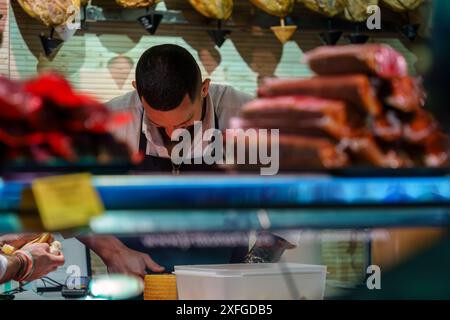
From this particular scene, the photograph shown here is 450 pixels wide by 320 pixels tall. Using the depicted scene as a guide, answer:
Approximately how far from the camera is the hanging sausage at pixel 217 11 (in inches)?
123

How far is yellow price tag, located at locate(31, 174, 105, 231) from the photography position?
1.17 metres

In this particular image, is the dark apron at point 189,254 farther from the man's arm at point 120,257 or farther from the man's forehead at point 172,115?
the man's forehead at point 172,115

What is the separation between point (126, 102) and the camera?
3.11 m

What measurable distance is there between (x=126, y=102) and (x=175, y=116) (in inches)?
13.2

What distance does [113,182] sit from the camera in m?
1.24

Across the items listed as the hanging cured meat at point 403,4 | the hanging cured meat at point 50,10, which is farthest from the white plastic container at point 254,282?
the hanging cured meat at point 403,4

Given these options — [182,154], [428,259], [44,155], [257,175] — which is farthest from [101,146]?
[182,154]

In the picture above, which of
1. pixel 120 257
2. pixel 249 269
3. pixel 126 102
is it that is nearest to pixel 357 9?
pixel 126 102

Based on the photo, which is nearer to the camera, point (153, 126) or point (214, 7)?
point (153, 126)

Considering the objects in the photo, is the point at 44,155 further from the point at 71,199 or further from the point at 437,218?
the point at 437,218

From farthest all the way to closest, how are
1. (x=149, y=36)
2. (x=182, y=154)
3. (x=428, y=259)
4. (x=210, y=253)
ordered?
(x=149, y=36), (x=182, y=154), (x=210, y=253), (x=428, y=259)

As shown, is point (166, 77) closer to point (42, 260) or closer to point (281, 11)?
point (281, 11)

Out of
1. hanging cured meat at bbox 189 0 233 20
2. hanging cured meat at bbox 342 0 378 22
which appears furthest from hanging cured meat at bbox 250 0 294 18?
hanging cured meat at bbox 342 0 378 22
